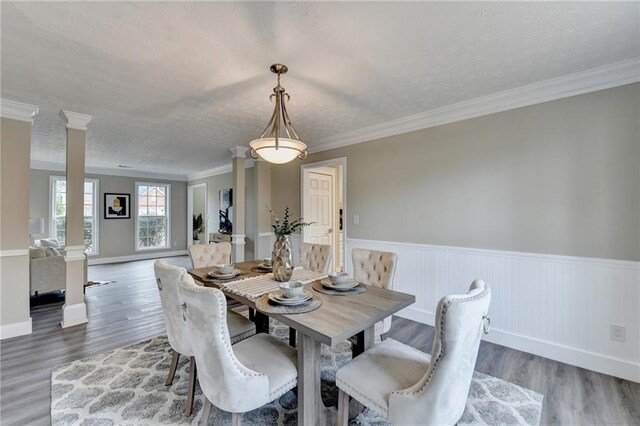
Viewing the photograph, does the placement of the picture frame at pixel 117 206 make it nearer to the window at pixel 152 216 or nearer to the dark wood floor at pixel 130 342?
the window at pixel 152 216

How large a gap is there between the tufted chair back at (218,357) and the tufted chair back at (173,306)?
1.29ft

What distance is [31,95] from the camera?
8.82 feet

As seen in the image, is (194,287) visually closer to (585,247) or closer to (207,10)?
(207,10)

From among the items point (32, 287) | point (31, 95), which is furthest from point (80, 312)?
point (31, 95)

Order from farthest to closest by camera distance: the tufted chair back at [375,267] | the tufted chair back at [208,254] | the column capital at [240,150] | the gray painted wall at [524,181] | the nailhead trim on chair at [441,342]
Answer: the column capital at [240,150] < the tufted chair back at [208,254] < the tufted chair back at [375,267] < the gray painted wall at [524,181] < the nailhead trim on chair at [441,342]

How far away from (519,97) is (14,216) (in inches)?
207

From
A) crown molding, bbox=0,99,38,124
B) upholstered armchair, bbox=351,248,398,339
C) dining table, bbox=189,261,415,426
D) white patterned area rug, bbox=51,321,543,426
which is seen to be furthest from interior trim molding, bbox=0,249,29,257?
upholstered armchair, bbox=351,248,398,339

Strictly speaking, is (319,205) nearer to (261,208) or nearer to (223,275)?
(261,208)

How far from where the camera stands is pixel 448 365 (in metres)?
1.11

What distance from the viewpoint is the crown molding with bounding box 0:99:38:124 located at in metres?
2.81

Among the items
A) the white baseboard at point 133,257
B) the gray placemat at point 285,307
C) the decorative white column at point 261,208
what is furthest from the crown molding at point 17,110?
the white baseboard at point 133,257

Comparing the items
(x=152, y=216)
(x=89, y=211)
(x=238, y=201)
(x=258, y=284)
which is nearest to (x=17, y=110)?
(x=238, y=201)

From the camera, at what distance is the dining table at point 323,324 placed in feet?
4.46

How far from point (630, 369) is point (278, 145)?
3.22m
